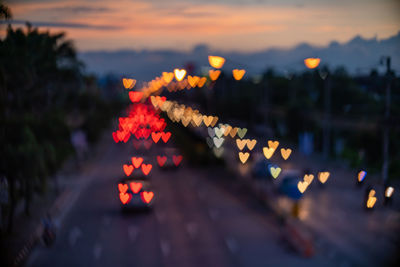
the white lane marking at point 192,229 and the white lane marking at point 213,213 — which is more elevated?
the white lane marking at point 192,229

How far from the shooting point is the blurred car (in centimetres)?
2475

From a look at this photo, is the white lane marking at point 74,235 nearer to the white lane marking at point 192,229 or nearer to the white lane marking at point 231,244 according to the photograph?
the white lane marking at point 192,229

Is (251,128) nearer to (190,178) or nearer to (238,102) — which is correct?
(238,102)

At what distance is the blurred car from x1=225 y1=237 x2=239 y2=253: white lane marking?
21.0 ft

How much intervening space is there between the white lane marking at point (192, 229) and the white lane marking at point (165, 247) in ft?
4.41

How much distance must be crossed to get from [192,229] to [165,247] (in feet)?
9.65

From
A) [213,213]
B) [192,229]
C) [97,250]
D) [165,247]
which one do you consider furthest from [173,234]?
[213,213]

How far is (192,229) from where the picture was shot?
71.1 feet

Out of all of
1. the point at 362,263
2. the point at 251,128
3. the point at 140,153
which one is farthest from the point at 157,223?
the point at 251,128

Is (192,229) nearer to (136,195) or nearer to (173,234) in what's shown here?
(173,234)

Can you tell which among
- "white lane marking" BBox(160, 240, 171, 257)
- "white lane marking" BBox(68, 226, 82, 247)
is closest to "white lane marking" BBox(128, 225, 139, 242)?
"white lane marking" BBox(160, 240, 171, 257)

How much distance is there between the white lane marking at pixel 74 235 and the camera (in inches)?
792

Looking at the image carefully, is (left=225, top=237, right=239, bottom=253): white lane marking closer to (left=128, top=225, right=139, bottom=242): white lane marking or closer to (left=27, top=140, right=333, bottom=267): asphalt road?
(left=27, top=140, right=333, bottom=267): asphalt road

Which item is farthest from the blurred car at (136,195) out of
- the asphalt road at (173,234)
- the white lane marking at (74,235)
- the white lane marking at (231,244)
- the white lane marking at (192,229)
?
the white lane marking at (231,244)
